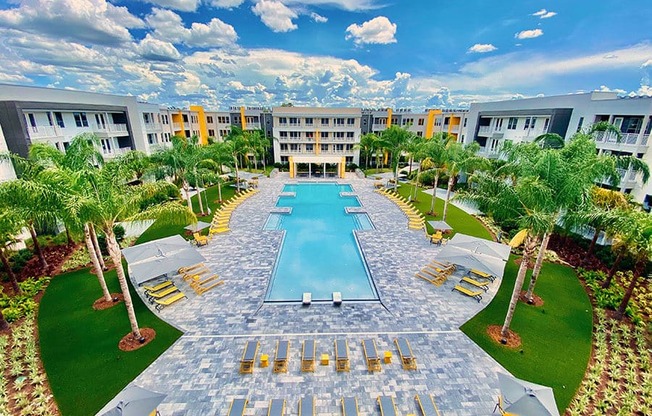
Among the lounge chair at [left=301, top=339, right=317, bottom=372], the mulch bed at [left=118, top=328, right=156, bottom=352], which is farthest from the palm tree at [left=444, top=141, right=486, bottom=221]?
the mulch bed at [left=118, top=328, right=156, bottom=352]

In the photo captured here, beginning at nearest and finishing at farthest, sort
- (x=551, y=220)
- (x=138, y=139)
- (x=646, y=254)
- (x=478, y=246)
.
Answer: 1. (x=551, y=220)
2. (x=646, y=254)
3. (x=478, y=246)
4. (x=138, y=139)

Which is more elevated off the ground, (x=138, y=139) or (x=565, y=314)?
(x=138, y=139)

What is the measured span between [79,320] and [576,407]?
2047cm

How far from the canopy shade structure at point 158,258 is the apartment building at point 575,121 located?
30223mm

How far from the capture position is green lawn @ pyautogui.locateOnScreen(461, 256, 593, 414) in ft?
35.9

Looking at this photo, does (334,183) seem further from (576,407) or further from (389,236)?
(576,407)

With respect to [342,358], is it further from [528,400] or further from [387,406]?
[528,400]

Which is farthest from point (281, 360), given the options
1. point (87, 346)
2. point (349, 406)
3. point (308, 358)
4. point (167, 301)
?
point (87, 346)

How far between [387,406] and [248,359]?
517 centimetres

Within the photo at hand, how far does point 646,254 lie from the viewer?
12289 millimetres

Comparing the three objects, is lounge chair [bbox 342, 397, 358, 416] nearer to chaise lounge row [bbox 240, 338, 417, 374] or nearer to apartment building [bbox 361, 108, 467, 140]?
chaise lounge row [bbox 240, 338, 417, 374]

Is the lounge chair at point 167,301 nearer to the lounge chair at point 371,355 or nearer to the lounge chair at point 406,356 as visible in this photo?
the lounge chair at point 371,355

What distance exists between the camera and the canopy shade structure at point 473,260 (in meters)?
15.1

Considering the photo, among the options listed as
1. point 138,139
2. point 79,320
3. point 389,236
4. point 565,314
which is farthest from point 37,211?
point 138,139
